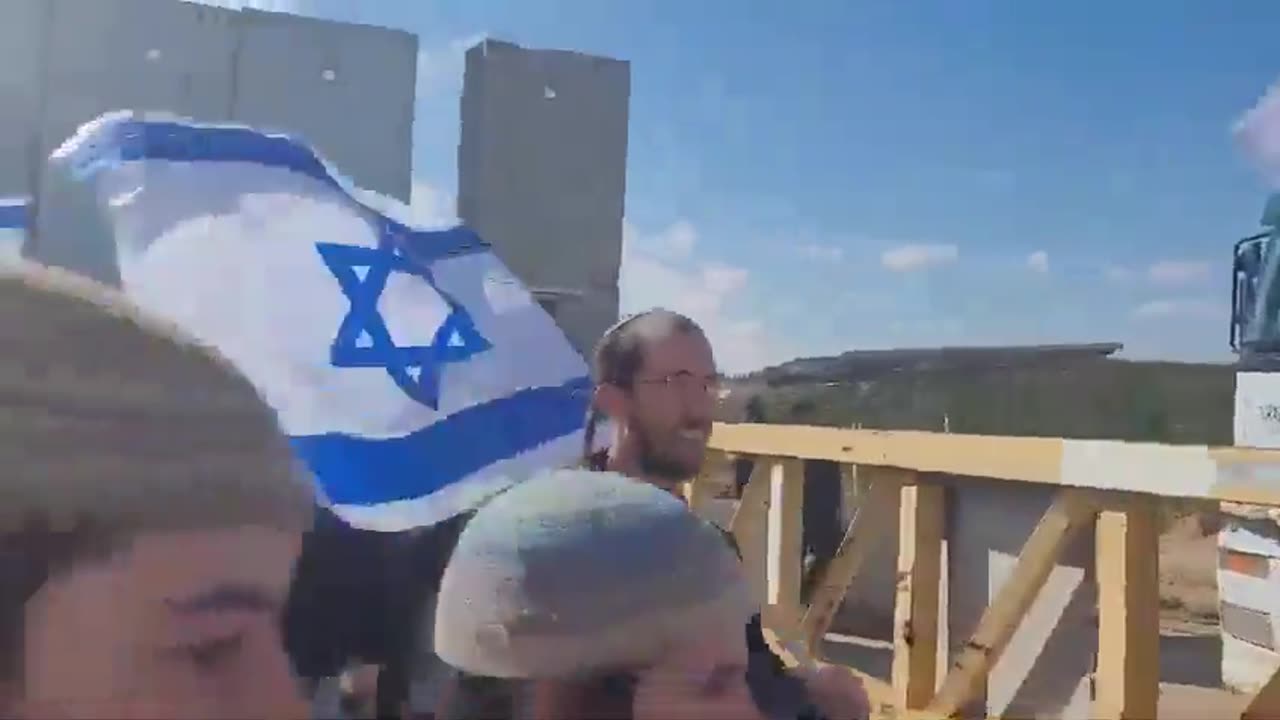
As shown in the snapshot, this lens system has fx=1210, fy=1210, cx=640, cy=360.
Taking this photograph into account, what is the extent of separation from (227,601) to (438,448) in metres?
0.62

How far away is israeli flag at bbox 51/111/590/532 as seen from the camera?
3.53ft

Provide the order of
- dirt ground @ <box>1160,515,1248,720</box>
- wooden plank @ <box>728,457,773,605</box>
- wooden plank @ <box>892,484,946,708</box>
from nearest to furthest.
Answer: wooden plank @ <box>892,484,946,708</box> → wooden plank @ <box>728,457,773,605</box> → dirt ground @ <box>1160,515,1248,720</box>

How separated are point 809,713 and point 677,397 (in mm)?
535

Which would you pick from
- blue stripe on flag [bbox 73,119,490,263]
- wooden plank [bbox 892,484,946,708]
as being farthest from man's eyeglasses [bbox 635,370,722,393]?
wooden plank [bbox 892,484,946,708]

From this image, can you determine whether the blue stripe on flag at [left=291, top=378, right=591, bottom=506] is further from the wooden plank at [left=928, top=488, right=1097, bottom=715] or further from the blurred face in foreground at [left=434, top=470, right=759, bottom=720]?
the wooden plank at [left=928, top=488, right=1097, bottom=715]

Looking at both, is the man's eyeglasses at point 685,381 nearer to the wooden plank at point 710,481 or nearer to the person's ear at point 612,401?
the person's ear at point 612,401

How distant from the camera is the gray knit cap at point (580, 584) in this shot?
0.75 meters

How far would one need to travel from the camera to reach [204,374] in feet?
2.02

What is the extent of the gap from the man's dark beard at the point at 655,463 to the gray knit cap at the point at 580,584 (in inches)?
22.3

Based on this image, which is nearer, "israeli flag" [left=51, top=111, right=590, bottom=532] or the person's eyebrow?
the person's eyebrow

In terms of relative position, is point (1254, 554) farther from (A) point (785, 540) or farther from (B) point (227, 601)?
(B) point (227, 601)

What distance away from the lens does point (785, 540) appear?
2842mm

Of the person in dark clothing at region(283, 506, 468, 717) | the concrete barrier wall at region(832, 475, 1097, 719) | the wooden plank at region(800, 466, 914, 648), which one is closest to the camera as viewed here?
the person in dark clothing at region(283, 506, 468, 717)

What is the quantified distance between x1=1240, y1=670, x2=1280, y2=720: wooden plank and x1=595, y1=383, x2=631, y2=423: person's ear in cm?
120
